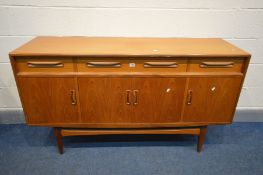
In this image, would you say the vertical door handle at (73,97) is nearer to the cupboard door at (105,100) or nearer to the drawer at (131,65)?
the cupboard door at (105,100)

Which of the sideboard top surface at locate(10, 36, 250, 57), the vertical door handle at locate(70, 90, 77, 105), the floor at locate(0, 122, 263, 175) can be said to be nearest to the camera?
the sideboard top surface at locate(10, 36, 250, 57)

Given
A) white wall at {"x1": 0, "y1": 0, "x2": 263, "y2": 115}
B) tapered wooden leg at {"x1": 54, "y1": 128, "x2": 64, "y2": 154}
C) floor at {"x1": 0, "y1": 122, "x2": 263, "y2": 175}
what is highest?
white wall at {"x1": 0, "y1": 0, "x2": 263, "y2": 115}

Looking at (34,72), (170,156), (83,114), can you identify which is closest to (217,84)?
(170,156)

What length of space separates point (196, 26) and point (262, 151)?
45.6 inches

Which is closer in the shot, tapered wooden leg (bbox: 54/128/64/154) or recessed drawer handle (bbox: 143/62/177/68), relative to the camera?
recessed drawer handle (bbox: 143/62/177/68)

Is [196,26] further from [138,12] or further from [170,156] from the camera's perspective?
[170,156]

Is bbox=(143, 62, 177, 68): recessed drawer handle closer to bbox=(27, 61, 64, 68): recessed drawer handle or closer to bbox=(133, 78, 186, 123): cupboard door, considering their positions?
bbox=(133, 78, 186, 123): cupboard door

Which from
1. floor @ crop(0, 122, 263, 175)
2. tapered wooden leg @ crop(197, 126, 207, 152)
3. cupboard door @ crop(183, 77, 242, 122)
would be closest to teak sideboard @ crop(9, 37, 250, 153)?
cupboard door @ crop(183, 77, 242, 122)

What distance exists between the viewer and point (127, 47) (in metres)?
1.35

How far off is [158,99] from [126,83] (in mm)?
246

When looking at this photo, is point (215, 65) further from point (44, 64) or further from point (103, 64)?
point (44, 64)

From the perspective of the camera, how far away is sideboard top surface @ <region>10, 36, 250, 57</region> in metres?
1.23

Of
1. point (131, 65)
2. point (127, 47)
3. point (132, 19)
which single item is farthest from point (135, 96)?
point (132, 19)

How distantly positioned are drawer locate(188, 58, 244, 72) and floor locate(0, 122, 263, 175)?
74cm
